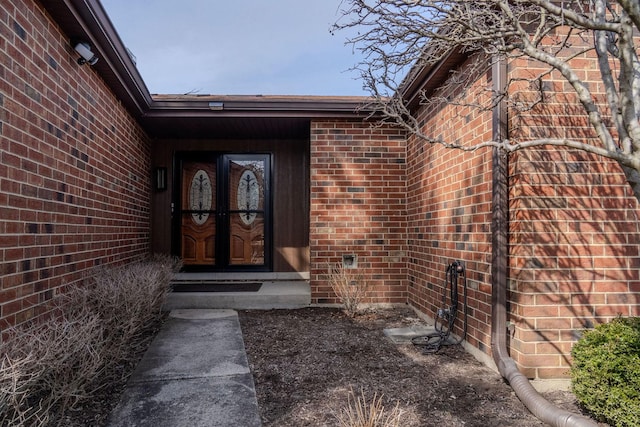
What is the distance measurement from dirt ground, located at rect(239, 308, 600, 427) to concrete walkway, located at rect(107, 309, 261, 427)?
14 cm

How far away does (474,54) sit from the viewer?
3.38m

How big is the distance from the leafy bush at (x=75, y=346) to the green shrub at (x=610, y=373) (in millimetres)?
2916

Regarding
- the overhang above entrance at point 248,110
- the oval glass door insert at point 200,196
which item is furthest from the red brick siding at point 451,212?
the oval glass door insert at point 200,196

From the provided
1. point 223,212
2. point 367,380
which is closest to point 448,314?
point 367,380

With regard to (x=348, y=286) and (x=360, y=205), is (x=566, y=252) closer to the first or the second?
(x=348, y=286)

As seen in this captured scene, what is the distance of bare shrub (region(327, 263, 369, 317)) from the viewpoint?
4.89 m

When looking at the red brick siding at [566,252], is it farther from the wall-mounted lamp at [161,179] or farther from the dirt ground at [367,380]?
the wall-mounted lamp at [161,179]

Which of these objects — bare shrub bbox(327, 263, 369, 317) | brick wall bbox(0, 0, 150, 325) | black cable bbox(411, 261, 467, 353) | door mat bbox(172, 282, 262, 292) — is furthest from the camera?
door mat bbox(172, 282, 262, 292)

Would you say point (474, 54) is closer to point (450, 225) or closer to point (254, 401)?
point (450, 225)

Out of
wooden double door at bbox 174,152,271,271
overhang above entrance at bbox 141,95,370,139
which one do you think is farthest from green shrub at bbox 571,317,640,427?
wooden double door at bbox 174,152,271,271

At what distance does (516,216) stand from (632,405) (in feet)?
4.24

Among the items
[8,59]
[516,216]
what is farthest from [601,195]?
[8,59]

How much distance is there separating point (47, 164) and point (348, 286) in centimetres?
351

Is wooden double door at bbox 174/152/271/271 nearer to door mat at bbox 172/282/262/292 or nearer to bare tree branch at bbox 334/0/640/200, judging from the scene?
door mat at bbox 172/282/262/292
